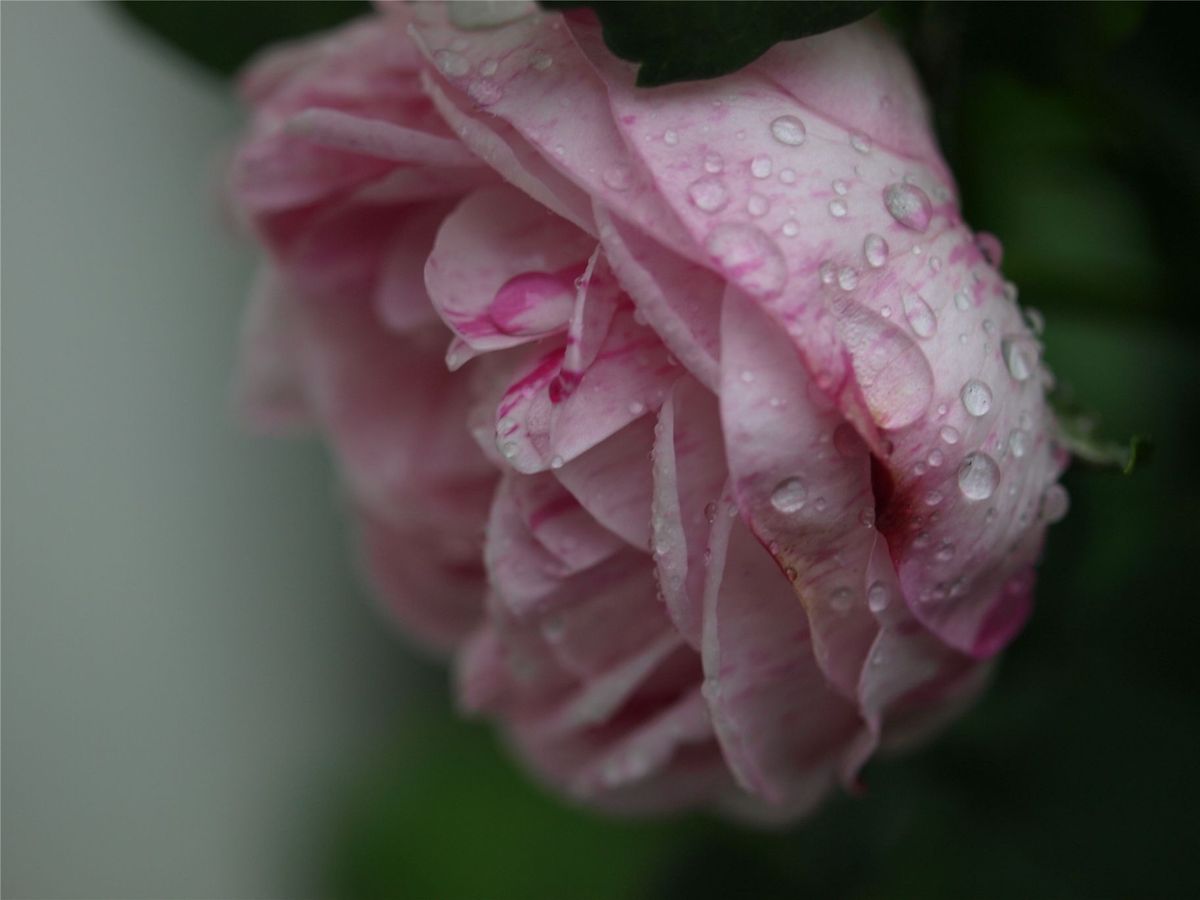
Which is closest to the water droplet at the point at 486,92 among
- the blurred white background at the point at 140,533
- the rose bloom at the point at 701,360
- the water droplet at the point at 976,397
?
the rose bloom at the point at 701,360

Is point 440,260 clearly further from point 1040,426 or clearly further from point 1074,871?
point 1074,871

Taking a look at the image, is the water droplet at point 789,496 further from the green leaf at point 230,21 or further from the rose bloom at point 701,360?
the green leaf at point 230,21

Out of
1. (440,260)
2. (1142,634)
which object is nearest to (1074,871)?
(1142,634)

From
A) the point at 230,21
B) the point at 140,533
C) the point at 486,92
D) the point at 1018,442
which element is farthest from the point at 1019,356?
the point at 140,533

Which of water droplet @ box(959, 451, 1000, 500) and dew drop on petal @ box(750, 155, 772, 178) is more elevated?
dew drop on petal @ box(750, 155, 772, 178)

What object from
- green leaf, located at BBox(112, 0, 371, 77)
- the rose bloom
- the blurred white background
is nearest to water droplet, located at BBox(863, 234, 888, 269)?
the rose bloom

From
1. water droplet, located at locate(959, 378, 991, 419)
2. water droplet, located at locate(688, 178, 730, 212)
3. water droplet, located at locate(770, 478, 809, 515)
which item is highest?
water droplet, located at locate(688, 178, 730, 212)

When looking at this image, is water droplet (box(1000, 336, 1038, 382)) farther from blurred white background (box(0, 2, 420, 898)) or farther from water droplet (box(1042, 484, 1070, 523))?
blurred white background (box(0, 2, 420, 898))

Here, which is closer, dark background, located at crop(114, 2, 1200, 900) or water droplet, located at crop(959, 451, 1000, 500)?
water droplet, located at crop(959, 451, 1000, 500)
